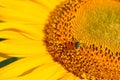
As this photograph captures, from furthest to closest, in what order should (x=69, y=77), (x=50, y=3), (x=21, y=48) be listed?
(x=50, y=3), (x=21, y=48), (x=69, y=77)

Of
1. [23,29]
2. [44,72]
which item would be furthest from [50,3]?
[44,72]

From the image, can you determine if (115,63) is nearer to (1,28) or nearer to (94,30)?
(94,30)

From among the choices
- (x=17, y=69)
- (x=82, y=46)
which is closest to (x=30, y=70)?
(x=17, y=69)

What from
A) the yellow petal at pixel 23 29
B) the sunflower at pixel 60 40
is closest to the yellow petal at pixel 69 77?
the sunflower at pixel 60 40

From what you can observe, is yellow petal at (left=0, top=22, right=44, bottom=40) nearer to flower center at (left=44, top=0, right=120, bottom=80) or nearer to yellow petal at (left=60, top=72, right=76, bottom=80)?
flower center at (left=44, top=0, right=120, bottom=80)

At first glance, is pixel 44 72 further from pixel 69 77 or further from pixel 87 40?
pixel 87 40

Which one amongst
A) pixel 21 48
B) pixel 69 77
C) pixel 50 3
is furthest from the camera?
pixel 50 3

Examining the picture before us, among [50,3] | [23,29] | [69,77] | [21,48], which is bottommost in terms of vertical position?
[69,77]

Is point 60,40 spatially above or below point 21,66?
above
